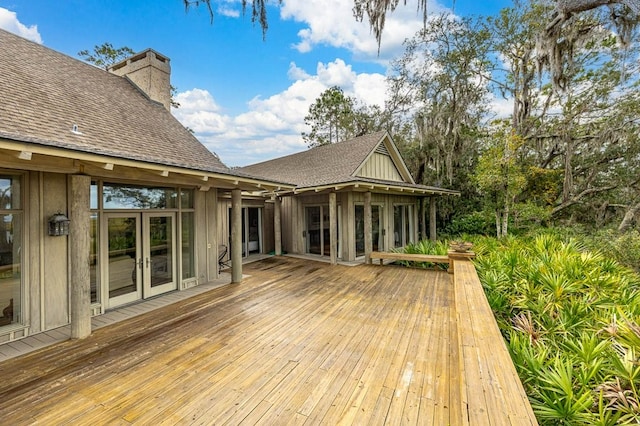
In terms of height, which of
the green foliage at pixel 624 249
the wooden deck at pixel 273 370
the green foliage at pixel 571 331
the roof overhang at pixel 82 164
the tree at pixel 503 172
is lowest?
the wooden deck at pixel 273 370

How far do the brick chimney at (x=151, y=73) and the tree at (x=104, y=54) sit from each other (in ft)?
30.7

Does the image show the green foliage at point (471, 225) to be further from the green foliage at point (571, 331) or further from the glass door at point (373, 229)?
the green foliage at point (571, 331)

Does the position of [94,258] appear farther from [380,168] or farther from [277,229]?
[380,168]

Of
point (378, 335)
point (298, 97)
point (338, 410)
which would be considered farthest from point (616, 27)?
point (298, 97)

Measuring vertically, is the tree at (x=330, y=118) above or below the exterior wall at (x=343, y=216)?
above

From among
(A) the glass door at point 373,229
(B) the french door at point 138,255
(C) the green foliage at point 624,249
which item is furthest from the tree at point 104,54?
(C) the green foliage at point 624,249

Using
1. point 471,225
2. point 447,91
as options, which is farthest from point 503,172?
point 447,91

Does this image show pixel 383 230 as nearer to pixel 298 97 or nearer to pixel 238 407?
pixel 238 407

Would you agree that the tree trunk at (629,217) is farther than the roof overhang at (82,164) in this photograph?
Yes

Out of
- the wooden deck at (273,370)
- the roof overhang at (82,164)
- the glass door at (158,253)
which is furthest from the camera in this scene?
Answer: the glass door at (158,253)

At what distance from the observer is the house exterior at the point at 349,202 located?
9.53 m

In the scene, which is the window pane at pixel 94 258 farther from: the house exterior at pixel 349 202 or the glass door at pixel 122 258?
the house exterior at pixel 349 202

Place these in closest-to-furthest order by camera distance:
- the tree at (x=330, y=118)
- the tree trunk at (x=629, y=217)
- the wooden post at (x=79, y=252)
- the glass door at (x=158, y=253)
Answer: the wooden post at (x=79, y=252) < the glass door at (x=158, y=253) < the tree trunk at (x=629, y=217) < the tree at (x=330, y=118)

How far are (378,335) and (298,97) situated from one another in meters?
20.7
